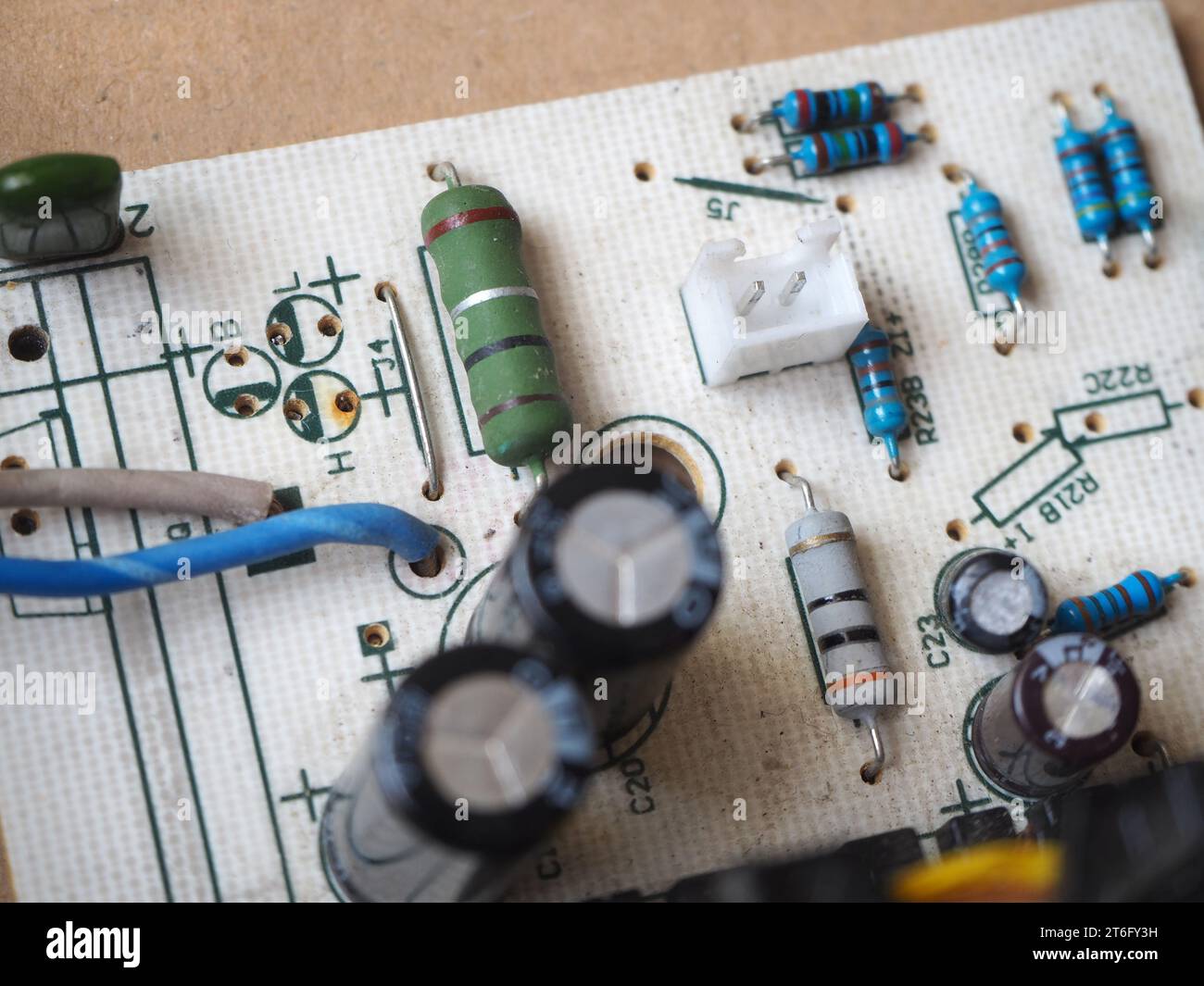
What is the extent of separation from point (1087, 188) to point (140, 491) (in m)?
2.03

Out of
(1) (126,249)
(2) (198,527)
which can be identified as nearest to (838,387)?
(2) (198,527)

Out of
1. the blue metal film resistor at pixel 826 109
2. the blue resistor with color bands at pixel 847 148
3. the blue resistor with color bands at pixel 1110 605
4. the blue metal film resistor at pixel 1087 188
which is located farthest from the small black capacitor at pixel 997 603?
the blue metal film resistor at pixel 826 109

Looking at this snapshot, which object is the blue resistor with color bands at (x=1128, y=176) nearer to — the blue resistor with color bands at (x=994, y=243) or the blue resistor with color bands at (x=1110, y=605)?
the blue resistor with color bands at (x=994, y=243)

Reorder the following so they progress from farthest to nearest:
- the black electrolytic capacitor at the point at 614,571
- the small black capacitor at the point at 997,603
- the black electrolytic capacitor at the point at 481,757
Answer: the small black capacitor at the point at 997,603, the black electrolytic capacitor at the point at 614,571, the black electrolytic capacitor at the point at 481,757

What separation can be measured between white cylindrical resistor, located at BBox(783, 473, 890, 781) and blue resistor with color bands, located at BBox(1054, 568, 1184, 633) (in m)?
0.39

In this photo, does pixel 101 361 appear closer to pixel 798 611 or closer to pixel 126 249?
pixel 126 249

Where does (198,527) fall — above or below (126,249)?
below

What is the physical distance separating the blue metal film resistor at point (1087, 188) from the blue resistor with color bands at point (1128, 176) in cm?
3

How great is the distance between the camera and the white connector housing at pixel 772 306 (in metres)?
2.34

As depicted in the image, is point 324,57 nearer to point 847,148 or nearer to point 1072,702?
point 847,148

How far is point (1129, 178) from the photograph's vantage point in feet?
8.70
